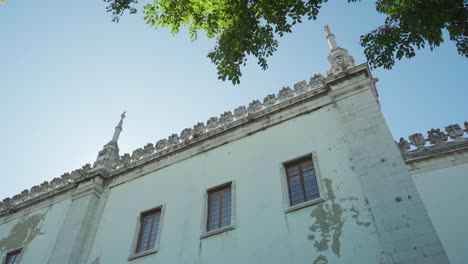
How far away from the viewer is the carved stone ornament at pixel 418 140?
13873 mm

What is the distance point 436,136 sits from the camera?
45.2ft

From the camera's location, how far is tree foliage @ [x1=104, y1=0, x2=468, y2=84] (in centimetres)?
768

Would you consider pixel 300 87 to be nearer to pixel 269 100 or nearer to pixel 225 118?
pixel 269 100

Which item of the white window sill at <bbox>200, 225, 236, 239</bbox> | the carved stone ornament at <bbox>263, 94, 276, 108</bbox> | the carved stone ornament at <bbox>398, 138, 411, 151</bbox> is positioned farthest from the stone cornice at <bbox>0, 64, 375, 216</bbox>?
the white window sill at <bbox>200, 225, 236, 239</bbox>

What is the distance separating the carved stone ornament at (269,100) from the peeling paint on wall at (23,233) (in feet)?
37.6

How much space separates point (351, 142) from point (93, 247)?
1051 cm

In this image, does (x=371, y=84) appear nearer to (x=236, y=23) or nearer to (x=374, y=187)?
(x=374, y=187)

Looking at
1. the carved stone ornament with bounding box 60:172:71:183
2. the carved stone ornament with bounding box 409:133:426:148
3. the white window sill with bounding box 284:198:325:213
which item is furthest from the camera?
the carved stone ornament with bounding box 60:172:71:183

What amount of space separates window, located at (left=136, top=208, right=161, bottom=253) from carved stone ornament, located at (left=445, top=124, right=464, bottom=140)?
11.4 meters

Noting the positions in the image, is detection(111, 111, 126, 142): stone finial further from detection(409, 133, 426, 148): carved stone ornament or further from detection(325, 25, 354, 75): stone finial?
detection(409, 133, 426, 148): carved stone ornament

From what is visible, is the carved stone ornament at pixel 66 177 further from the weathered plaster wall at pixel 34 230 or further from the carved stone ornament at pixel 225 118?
the carved stone ornament at pixel 225 118

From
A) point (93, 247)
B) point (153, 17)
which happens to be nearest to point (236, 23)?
point (153, 17)

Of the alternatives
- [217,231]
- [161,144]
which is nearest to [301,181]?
[217,231]

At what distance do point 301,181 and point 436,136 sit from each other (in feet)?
19.9
